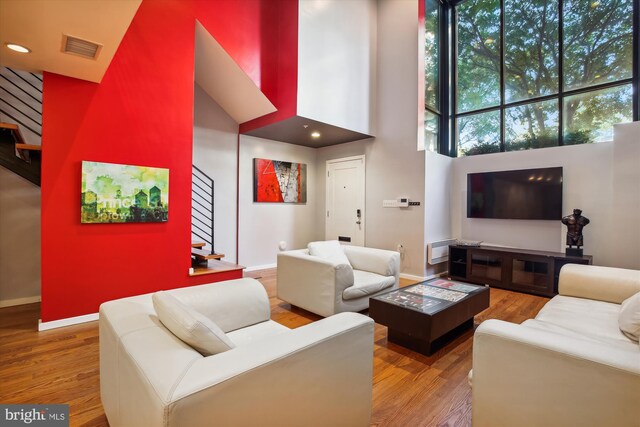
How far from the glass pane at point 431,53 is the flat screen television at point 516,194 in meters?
1.59

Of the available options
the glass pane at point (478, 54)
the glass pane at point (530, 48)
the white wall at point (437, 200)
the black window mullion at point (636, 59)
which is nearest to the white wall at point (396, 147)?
the white wall at point (437, 200)

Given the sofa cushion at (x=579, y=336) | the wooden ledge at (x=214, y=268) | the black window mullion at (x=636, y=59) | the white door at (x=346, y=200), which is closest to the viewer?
the sofa cushion at (x=579, y=336)

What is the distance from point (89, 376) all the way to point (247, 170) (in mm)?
3846

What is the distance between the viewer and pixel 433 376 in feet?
6.68

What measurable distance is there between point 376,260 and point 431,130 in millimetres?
3107

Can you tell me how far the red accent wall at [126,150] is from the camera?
2.76m

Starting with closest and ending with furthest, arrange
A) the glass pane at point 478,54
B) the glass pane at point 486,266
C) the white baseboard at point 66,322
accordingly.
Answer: the white baseboard at point 66,322, the glass pane at point 486,266, the glass pane at point 478,54

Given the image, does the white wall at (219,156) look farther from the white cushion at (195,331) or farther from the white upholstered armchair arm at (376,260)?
the white cushion at (195,331)

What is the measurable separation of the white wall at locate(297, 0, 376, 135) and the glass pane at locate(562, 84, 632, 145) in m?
2.88

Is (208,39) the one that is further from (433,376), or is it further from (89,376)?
(433,376)

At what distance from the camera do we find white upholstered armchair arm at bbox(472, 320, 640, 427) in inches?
39.7

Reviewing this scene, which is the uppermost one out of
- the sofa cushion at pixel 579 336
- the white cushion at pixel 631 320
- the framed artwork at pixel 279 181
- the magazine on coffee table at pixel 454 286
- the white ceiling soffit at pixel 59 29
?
the white ceiling soffit at pixel 59 29

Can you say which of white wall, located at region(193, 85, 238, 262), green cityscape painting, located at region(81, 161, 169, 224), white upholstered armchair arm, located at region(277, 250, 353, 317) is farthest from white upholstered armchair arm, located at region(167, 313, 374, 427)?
white wall, located at region(193, 85, 238, 262)

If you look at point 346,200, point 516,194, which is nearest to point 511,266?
point 516,194
